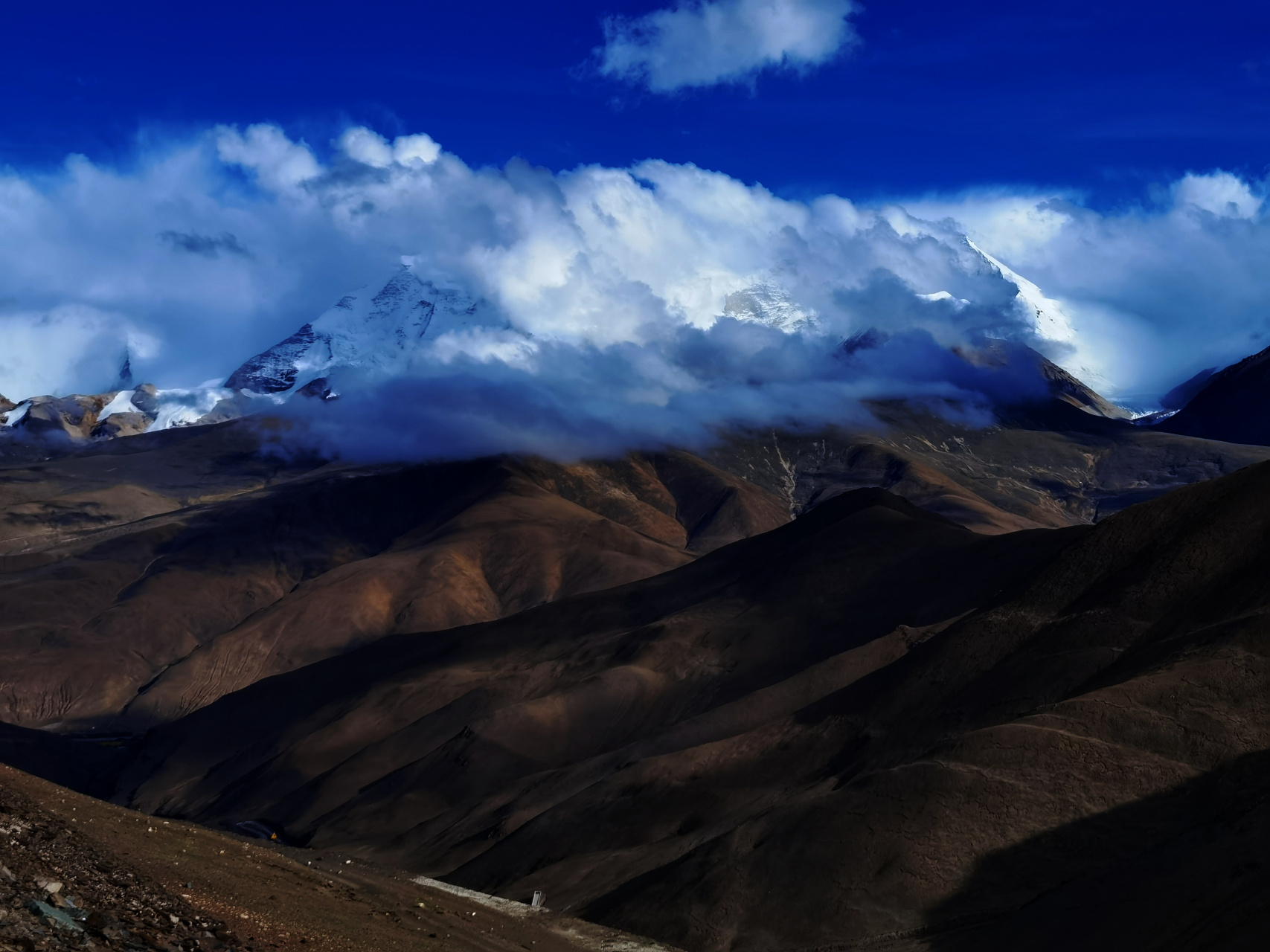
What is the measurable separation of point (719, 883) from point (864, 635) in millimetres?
60881

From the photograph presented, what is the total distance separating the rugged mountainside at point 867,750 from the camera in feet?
190

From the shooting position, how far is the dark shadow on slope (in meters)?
41.9

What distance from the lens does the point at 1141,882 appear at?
157ft

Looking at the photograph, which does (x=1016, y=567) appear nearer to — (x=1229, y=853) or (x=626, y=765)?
(x=626, y=765)

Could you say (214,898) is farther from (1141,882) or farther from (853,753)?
(853,753)

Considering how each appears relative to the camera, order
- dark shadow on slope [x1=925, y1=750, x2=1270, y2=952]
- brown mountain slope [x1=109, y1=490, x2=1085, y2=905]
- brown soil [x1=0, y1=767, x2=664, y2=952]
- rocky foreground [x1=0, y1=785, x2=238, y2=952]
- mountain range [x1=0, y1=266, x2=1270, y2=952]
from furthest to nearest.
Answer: brown mountain slope [x1=109, y1=490, x2=1085, y2=905] < mountain range [x1=0, y1=266, x2=1270, y2=952] < dark shadow on slope [x1=925, y1=750, x2=1270, y2=952] < brown soil [x1=0, y1=767, x2=664, y2=952] < rocky foreground [x1=0, y1=785, x2=238, y2=952]

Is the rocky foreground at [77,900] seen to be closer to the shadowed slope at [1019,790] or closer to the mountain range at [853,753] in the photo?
the mountain range at [853,753]

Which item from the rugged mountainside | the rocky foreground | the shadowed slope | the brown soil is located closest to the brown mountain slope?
the rugged mountainside

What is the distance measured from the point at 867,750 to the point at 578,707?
169 ft

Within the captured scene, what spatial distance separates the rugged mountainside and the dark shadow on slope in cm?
14

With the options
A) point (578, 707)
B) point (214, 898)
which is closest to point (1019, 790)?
point (214, 898)

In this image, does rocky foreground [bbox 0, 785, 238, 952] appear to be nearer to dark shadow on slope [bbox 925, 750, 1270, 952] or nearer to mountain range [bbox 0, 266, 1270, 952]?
mountain range [bbox 0, 266, 1270, 952]

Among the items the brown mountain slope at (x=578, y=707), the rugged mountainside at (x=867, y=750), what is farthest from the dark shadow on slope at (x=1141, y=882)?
the brown mountain slope at (x=578, y=707)

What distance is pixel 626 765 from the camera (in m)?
98.9
